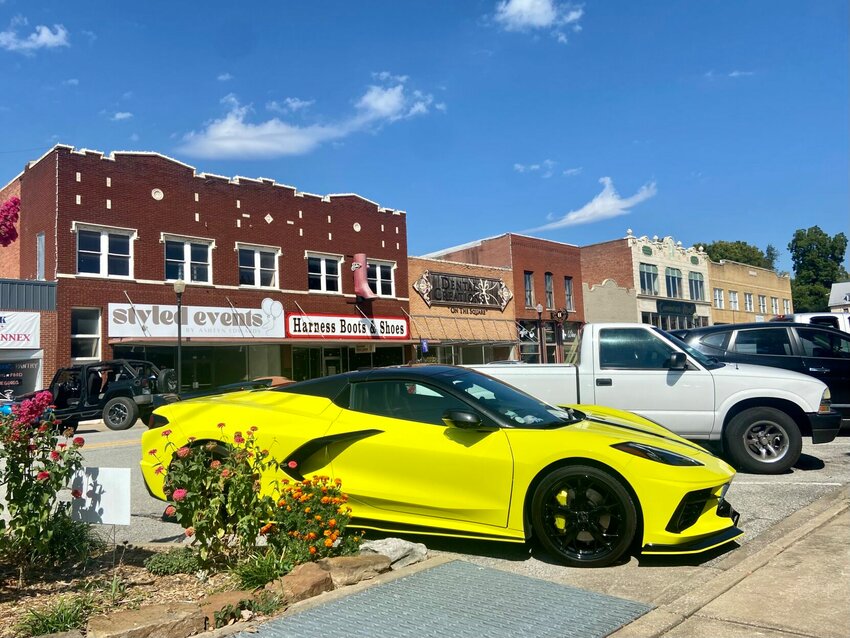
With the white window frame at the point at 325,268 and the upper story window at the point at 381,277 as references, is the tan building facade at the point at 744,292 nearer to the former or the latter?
the upper story window at the point at 381,277

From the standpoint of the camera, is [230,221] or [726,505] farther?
[230,221]

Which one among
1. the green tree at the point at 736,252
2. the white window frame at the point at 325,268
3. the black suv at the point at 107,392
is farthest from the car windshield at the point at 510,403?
the green tree at the point at 736,252

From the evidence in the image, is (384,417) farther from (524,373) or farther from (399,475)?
(524,373)

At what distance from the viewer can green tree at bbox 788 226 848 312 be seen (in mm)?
88062

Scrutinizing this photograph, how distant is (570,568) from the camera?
15.0 feet

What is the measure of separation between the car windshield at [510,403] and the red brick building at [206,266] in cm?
1992

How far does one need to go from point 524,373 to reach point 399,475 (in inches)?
148

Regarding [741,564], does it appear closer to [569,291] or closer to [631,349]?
[631,349]

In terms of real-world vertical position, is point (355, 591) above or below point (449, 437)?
below

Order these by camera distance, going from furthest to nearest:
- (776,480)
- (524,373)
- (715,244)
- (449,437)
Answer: (715,244)
(524,373)
(776,480)
(449,437)

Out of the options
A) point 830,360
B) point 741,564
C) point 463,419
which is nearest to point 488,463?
point 463,419

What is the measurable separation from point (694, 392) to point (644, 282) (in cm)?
4478

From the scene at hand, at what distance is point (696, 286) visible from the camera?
55812 mm

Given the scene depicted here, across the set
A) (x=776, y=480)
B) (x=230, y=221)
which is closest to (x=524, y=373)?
(x=776, y=480)
